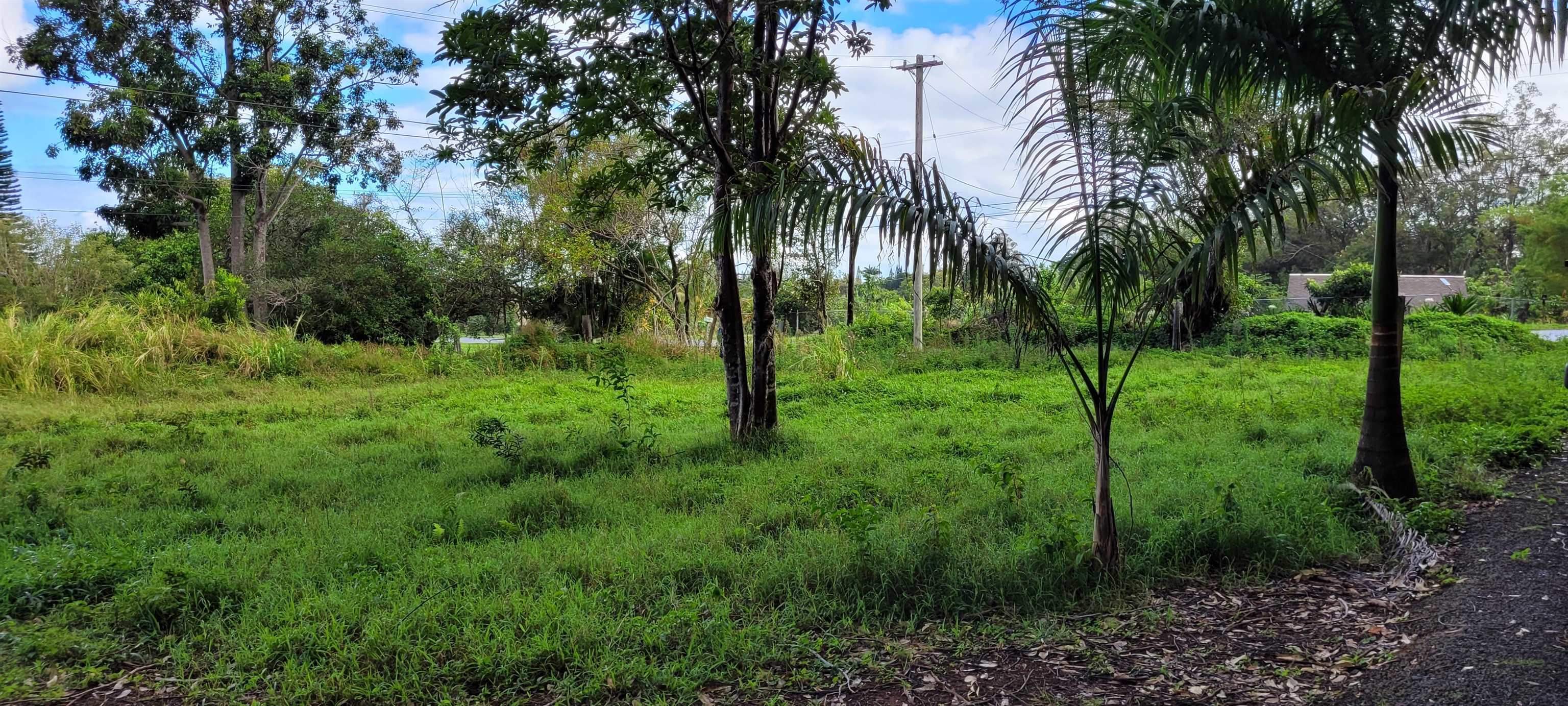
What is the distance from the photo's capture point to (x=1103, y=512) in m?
4.17

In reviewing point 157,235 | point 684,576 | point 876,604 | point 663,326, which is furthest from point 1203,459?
point 157,235

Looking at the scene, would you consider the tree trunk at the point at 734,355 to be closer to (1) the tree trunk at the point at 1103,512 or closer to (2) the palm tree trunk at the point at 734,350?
(2) the palm tree trunk at the point at 734,350

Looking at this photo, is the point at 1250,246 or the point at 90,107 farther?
the point at 90,107

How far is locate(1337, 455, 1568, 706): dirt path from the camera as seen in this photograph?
300 centimetres

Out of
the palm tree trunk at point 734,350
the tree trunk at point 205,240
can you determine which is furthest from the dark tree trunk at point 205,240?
the palm tree trunk at point 734,350

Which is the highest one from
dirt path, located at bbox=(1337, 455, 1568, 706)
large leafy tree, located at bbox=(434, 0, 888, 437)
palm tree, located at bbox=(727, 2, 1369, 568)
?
large leafy tree, located at bbox=(434, 0, 888, 437)

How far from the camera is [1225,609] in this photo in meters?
4.01

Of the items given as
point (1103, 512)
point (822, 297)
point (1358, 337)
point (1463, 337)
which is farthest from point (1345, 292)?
point (1103, 512)

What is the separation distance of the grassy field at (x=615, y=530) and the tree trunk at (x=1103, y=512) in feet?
0.35

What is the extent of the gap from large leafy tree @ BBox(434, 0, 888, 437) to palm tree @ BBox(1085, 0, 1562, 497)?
2524 mm

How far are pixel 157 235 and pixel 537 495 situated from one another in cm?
2386

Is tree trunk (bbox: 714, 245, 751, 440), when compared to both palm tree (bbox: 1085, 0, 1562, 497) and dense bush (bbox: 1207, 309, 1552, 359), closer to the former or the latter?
palm tree (bbox: 1085, 0, 1562, 497)

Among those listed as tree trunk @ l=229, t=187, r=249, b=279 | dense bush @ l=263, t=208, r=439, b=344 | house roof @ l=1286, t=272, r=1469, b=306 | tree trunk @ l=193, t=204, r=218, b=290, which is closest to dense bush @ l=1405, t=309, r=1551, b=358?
house roof @ l=1286, t=272, r=1469, b=306

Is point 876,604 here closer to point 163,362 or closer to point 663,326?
point 163,362
